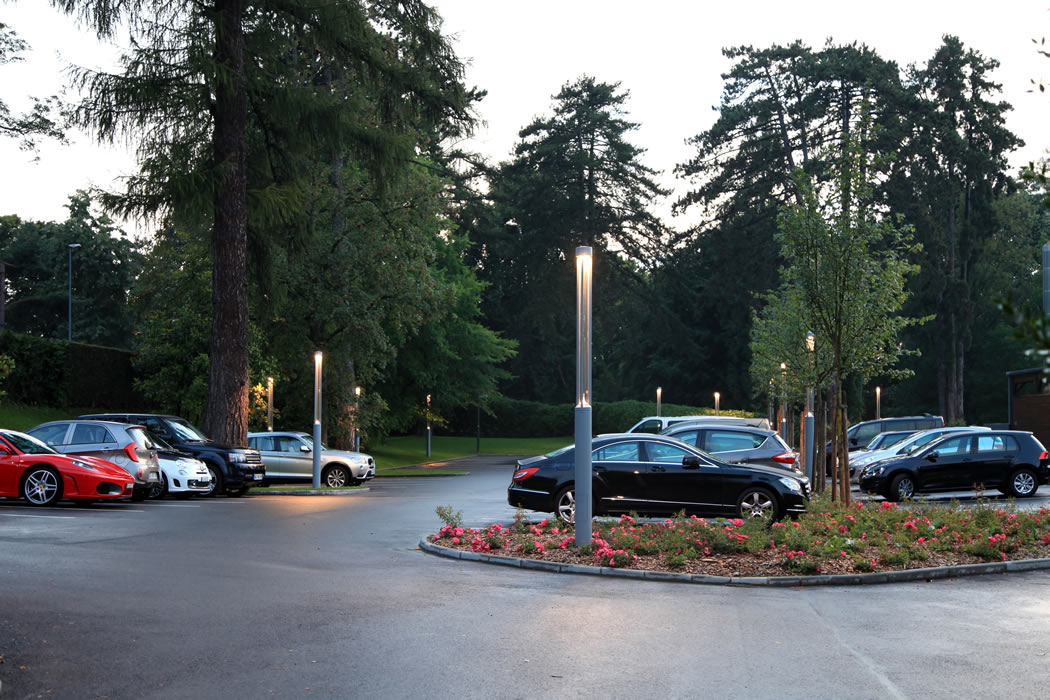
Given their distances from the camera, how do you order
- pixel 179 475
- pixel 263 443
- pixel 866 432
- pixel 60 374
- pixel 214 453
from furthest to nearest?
pixel 60 374
pixel 866 432
pixel 263 443
pixel 214 453
pixel 179 475

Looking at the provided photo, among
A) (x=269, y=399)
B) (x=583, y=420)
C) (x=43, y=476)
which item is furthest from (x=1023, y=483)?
(x=269, y=399)

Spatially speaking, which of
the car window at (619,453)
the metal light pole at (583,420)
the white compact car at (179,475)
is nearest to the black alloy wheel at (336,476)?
the white compact car at (179,475)

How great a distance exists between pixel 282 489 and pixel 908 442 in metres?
15.8

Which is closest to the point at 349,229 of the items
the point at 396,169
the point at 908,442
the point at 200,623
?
the point at 396,169

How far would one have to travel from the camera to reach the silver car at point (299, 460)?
30672mm

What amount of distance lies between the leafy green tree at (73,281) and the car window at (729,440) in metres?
57.2

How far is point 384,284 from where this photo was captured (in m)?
37.9

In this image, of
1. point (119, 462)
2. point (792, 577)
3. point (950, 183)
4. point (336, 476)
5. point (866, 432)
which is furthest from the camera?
point (950, 183)

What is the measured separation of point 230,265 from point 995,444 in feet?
60.5

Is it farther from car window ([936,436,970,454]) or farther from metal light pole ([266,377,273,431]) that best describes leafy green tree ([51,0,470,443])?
car window ([936,436,970,454])

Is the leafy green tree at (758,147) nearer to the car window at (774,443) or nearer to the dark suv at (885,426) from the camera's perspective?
the dark suv at (885,426)

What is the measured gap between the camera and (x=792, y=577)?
1179 centimetres

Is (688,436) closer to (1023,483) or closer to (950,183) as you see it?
(1023,483)

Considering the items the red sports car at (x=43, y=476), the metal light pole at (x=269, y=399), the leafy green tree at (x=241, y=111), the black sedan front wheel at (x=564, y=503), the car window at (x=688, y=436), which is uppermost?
the leafy green tree at (x=241, y=111)
